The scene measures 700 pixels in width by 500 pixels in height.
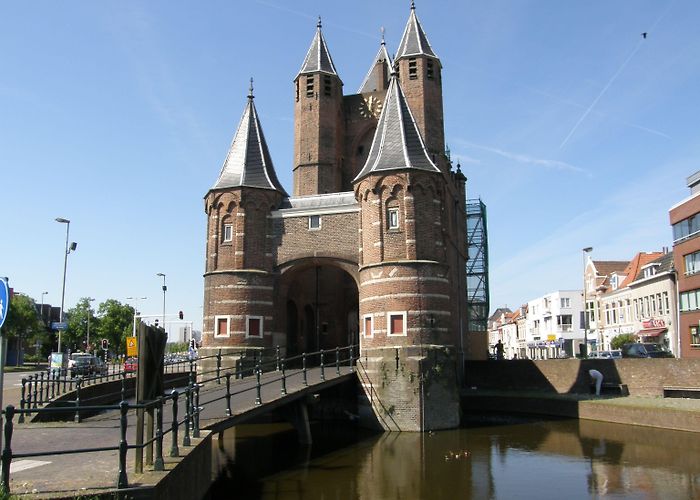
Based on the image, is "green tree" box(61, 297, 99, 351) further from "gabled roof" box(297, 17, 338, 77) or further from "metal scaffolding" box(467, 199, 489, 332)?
"gabled roof" box(297, 17, 338, 77)

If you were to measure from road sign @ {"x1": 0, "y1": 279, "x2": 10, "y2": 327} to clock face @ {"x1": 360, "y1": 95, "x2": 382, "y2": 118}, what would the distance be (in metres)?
28.7

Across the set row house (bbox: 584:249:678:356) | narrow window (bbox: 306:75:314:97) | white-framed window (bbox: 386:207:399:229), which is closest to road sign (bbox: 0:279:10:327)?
white-framed window (bbox: 386:207:399:229)

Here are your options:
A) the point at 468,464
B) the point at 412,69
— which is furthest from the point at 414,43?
the point at 468,464

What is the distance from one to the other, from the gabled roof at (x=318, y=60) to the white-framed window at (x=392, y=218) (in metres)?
11.8

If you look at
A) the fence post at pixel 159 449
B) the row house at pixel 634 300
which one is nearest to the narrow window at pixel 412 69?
the row house at pixel 634 300

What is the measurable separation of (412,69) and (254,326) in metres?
15.6

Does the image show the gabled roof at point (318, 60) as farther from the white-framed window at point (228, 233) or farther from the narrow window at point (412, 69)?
the white-framed window at point (228, 233)

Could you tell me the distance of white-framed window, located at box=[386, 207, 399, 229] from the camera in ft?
78.7

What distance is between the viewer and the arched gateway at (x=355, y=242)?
22.8 metres

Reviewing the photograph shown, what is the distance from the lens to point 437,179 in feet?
80.5

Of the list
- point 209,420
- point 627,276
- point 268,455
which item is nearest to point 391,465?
point 268,455

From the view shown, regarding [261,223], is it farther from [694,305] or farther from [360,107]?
[694,305]

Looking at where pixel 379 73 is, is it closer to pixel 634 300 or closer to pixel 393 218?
pixel 393 218

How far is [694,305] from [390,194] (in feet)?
64.4
